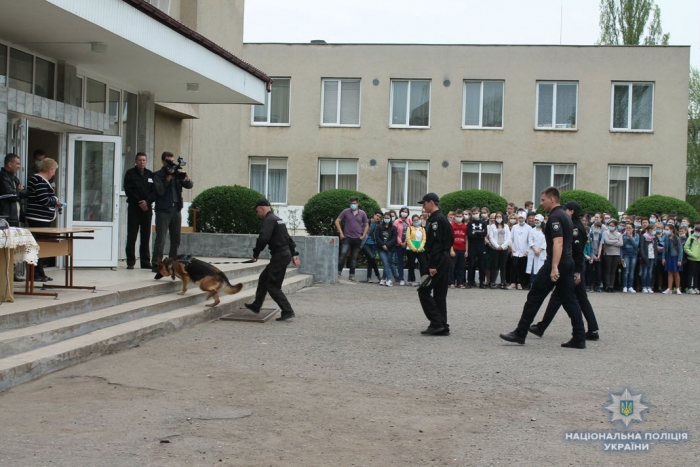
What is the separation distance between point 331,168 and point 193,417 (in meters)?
24.1

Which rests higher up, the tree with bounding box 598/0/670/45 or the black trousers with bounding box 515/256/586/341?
the tree with bounding box 598/0/670/45

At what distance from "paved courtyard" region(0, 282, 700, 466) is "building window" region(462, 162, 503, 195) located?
18.3 meters

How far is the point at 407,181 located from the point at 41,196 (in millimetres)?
20239

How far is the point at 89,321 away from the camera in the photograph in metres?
8.70

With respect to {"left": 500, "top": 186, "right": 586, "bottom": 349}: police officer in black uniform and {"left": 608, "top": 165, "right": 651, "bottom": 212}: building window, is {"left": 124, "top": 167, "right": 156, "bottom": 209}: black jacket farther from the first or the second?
{"left": 608, "top": 165, "right": 651, "bottom": 212}: building window

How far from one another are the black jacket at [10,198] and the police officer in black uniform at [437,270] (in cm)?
543

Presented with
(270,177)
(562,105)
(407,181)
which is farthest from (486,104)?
(270,177)

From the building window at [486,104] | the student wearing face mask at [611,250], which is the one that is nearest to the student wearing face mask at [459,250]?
the student wearing face mask at [611,250]

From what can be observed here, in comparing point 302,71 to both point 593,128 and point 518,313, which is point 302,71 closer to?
point 593,128

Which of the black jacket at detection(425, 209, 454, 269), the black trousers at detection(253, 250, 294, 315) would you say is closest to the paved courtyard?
the black trousers at detection(253, 250, 294, 315)

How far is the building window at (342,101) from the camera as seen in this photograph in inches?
1160

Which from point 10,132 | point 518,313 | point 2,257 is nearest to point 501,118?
point 518,313

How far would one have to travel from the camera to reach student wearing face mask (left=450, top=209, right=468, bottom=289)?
18172 mm

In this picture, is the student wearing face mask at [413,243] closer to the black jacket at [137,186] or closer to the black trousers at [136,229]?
the black trousers at [136,229]
